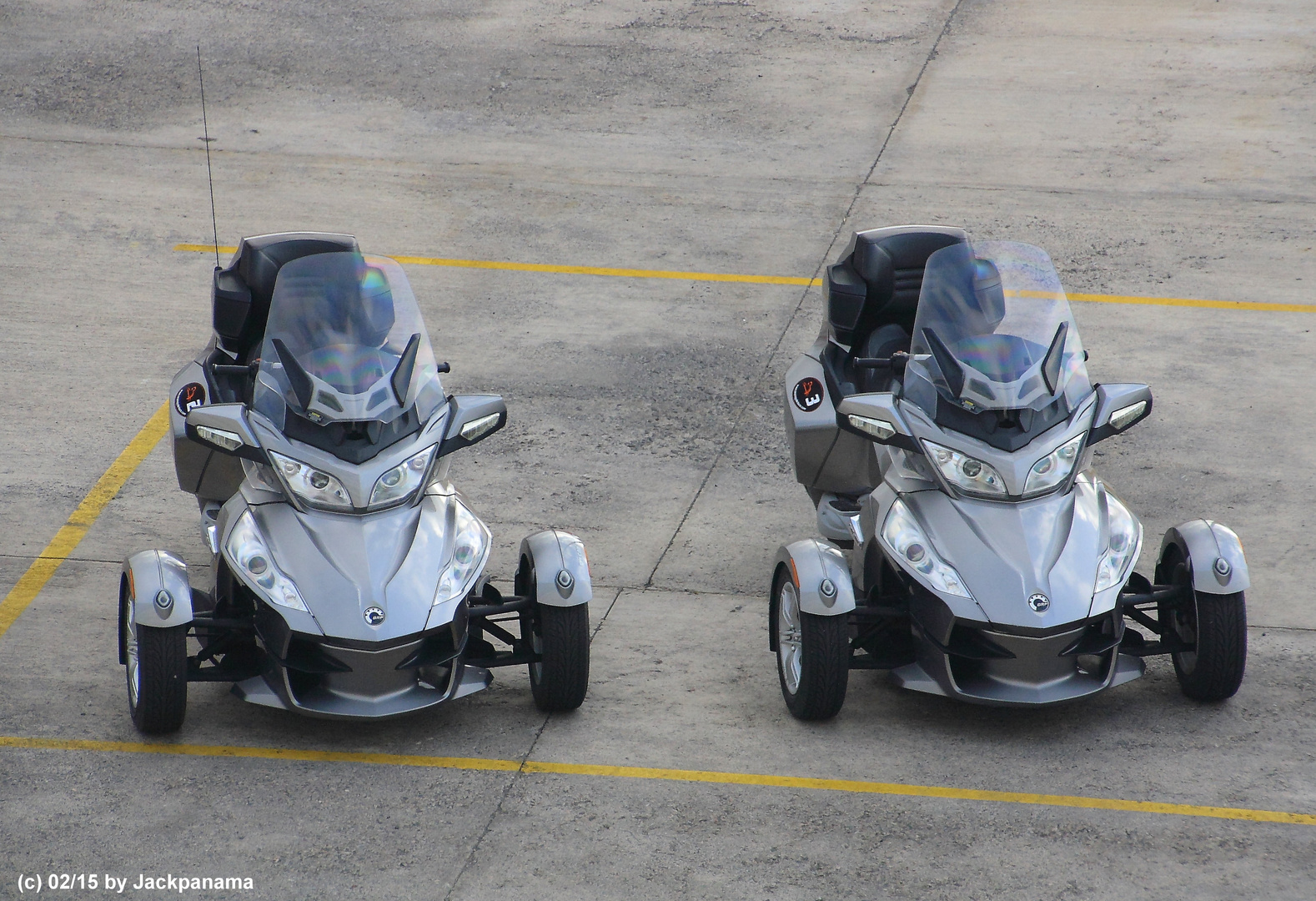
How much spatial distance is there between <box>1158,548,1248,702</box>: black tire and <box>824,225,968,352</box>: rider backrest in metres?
2.12

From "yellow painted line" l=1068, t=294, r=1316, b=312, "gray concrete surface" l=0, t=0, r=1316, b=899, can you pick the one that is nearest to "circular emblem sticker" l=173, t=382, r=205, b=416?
"gray concrete surface" l=0, t=0, r=1316, b=899

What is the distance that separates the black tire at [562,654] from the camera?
6172 mm

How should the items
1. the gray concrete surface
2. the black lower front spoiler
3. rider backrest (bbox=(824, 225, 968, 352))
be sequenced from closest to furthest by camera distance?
the gray concrete surface
the black lower front spoiler
rider backrest (bbox=(824, 225, 968, 352))

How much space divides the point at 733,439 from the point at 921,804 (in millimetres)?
3851

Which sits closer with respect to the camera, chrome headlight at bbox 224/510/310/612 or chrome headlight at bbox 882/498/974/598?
chrome headlight at bbox 224/510/310/612

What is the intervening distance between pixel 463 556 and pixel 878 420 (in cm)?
178

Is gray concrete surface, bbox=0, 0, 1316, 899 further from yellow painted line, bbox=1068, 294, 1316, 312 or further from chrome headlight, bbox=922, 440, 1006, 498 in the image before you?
chrome headlight, bbox=922, 440, 1006, 498

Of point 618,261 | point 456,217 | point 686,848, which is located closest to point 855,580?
point 686,848

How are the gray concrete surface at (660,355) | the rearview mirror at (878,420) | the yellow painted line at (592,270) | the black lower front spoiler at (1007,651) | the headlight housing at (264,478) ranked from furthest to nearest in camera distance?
the yellow painted line at (592,270)
the rearview mirror at (878,420)
the headlight housing at (264,478)
the black lower front spoiler at (1007,651)
the gray concrete surface at (660,355)

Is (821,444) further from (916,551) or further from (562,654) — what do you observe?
(562,654)

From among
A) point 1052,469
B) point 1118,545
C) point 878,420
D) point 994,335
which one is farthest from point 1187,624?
point 878,420

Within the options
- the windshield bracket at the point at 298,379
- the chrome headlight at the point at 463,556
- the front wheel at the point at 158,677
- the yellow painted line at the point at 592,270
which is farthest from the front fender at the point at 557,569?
the yellow painted line at the point at 592,270

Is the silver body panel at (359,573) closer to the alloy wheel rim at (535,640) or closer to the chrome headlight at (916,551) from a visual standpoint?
the alloy wheel rim at (535,640)

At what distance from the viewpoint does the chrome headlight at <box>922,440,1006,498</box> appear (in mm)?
6176
